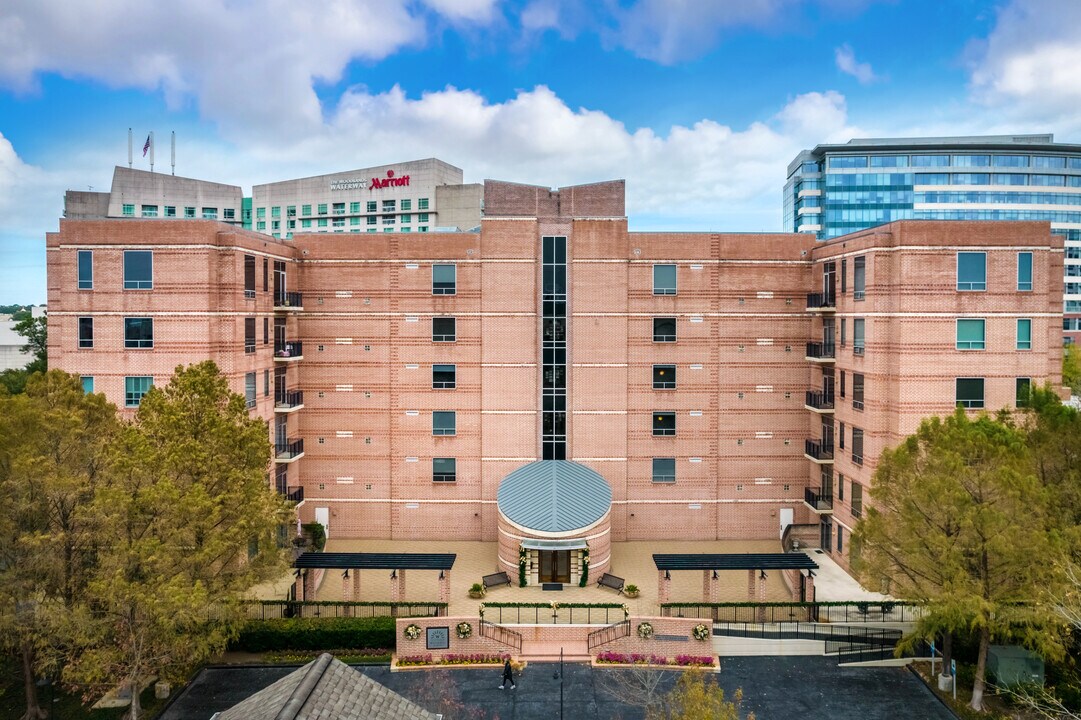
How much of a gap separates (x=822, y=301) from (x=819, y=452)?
25.3ft

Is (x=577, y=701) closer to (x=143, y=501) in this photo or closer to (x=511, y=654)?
(x=511, y=654)

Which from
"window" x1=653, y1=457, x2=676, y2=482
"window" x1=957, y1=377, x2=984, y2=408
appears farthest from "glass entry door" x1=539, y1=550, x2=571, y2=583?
"window" x1=957, y1=377, x2=984, y2=408

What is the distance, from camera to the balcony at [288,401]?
35.2 metres

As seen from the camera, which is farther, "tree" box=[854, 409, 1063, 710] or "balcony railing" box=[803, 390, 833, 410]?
"balcony railing" box=[803, 390, 833, 410]

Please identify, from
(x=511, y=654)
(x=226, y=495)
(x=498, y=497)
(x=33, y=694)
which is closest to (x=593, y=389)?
(x=498, y=497)

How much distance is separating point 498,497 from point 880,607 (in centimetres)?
1766

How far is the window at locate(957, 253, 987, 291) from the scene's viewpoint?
96.7 feet

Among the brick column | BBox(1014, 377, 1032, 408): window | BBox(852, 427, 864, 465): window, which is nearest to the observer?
the brick column

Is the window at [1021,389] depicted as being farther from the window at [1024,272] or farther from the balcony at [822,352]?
the balcony at [822,352]

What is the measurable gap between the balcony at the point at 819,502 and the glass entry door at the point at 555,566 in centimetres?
1308

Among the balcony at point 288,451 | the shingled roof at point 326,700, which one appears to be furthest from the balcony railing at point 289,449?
the shingled roof at point 326,700

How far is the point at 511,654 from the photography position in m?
25.8

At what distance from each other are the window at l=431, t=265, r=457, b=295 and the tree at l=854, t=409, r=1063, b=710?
23004 mm

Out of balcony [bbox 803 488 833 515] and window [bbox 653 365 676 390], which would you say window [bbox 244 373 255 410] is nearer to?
window [bbox 653 365 676 390]
